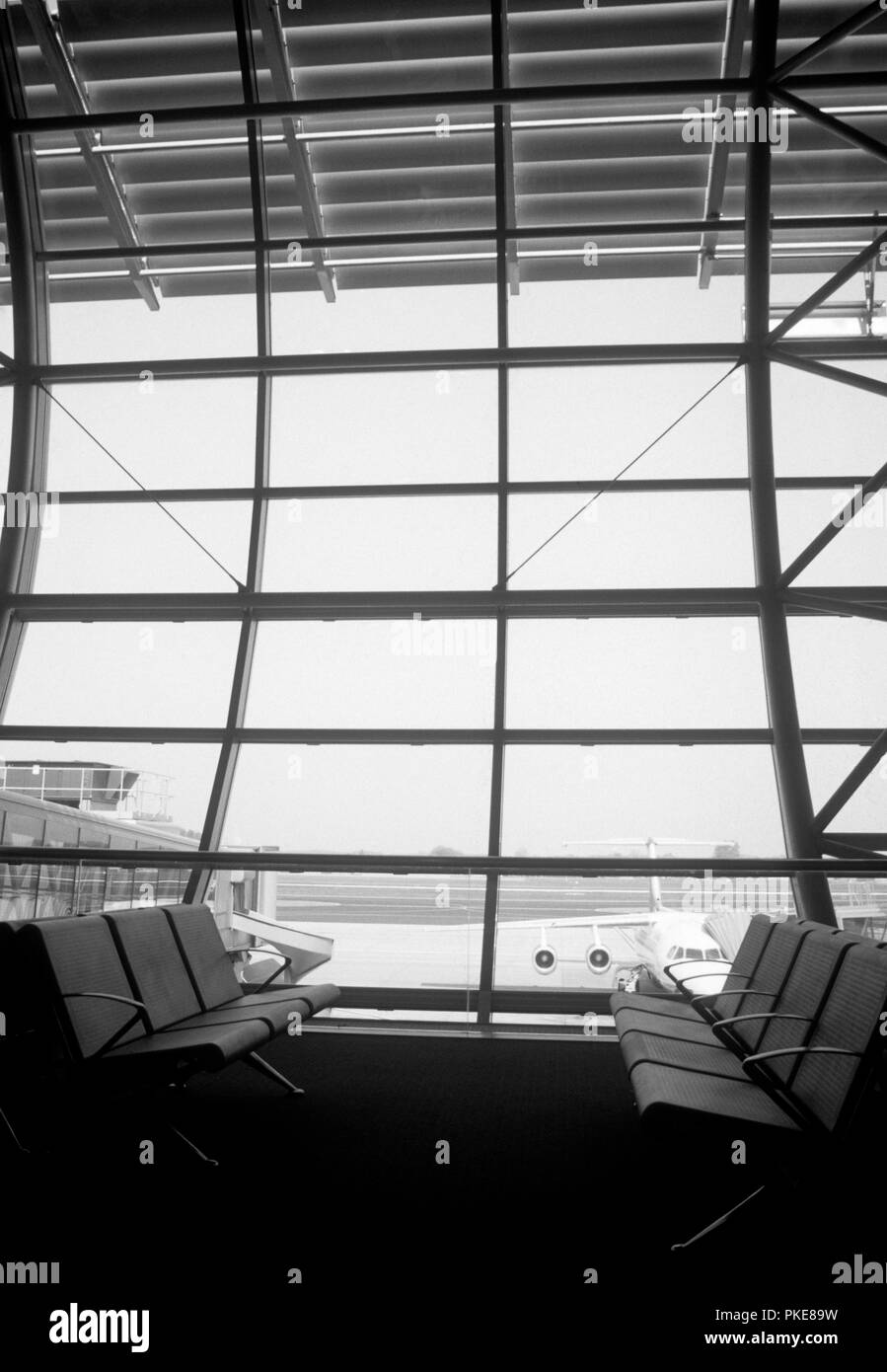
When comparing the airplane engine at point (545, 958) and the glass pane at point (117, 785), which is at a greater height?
the glass pane at point (117, 785)

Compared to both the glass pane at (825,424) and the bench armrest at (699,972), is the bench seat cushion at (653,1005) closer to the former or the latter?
the bench armrest at (699,972)

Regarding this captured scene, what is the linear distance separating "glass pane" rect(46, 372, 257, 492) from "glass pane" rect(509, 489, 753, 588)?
215 centimetres

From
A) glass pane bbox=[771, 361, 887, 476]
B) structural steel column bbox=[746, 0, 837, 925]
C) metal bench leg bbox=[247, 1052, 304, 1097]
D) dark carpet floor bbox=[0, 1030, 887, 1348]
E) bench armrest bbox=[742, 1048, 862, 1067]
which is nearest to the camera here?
dark carpet floor bbox=[0, 1030, 887, 1348]

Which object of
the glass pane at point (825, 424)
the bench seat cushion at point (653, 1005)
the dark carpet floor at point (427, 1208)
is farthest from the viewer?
the glass pane at point (825, 424)

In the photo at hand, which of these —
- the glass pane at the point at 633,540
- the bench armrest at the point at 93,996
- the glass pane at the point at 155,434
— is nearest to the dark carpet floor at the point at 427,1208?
the bench armrest at the point at 93,996

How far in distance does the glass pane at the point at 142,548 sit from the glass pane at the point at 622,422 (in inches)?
85.7

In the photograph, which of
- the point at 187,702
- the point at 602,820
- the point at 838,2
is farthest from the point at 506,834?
the point at 838,2

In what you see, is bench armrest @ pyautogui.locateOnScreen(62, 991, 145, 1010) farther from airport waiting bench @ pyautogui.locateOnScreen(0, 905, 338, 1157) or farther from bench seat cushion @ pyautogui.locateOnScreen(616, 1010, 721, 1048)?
bench seat cushion @ pyautogui.locateOnScreen(616, 1010, 721, 1048)

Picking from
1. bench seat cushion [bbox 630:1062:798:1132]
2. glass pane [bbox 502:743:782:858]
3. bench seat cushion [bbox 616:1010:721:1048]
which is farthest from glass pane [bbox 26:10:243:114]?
bench seat cushion [bbox 630:1062:798:1132]

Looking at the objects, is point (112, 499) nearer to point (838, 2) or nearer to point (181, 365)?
point (181, 365)

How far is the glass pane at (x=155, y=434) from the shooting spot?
729cm

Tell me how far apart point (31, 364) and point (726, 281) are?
5.30 m

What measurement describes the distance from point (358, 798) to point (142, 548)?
8.19 ft

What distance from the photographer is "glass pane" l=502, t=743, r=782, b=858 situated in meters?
6.51
